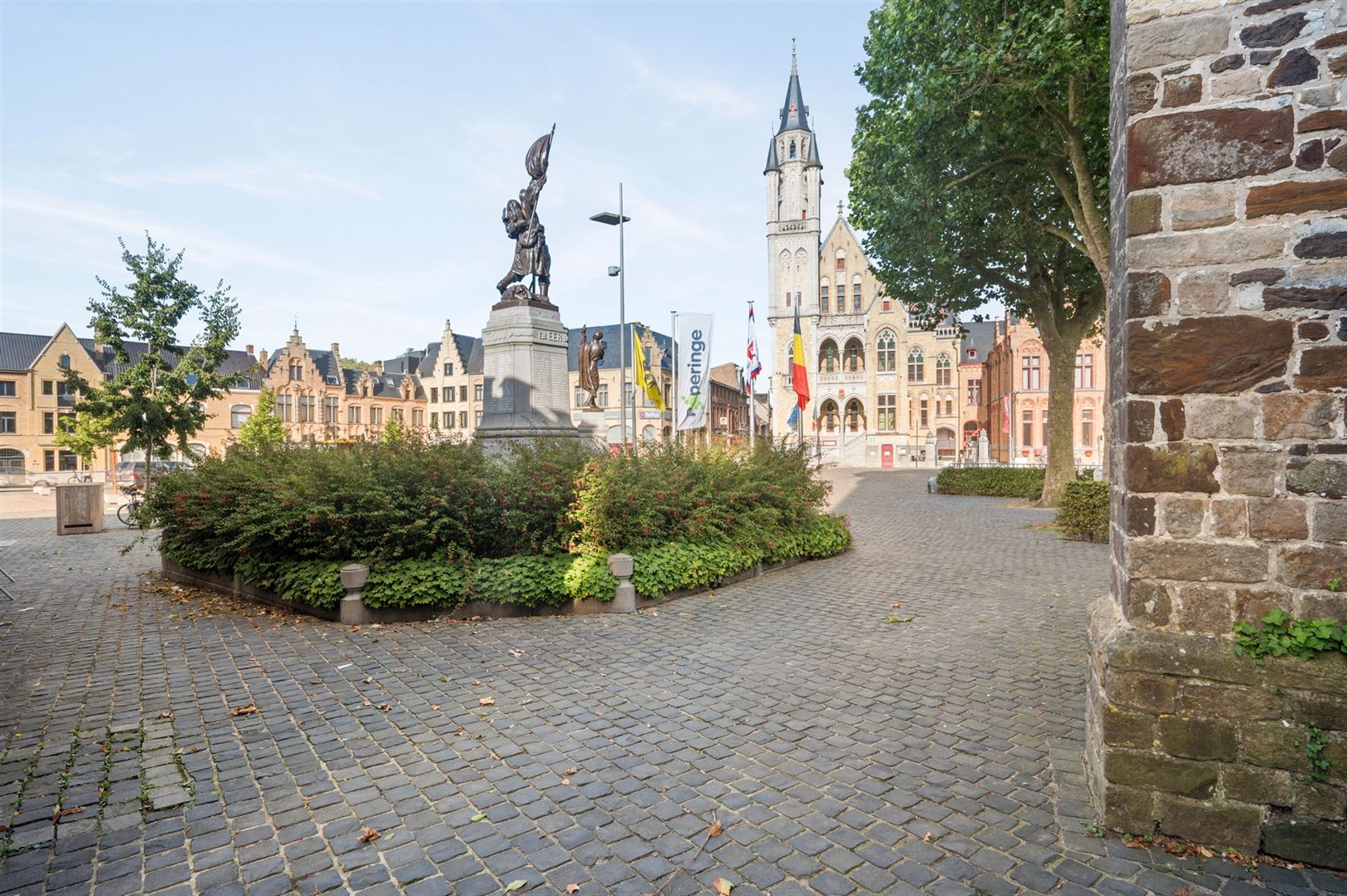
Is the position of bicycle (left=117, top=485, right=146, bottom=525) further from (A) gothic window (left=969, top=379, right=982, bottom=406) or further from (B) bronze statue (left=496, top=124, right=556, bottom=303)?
(A) gothic window (left=969, top=379, right=982, bottom=406)

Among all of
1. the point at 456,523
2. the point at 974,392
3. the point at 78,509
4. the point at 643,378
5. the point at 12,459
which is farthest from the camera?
the point at 974,392

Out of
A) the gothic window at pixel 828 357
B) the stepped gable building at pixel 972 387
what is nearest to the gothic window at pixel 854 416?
the gothic window at pixel 828 357

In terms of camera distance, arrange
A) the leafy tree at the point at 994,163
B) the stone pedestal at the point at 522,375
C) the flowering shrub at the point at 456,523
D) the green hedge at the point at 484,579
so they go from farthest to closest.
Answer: the stone pedestal at the point at 522,375
the leafy tree at the point at 994,163
the flowering shrub at the point at 456,523
the green hedge at the point at 484,579

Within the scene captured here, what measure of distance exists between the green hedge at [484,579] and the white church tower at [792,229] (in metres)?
55.4

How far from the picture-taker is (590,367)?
1830 cm

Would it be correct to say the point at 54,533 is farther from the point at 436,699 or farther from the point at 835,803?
the point at 835,803

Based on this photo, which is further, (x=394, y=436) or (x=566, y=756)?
(x=394, y=436)

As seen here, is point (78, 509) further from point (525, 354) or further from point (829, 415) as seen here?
point (829, 415)

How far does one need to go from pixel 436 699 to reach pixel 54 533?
18.5 m

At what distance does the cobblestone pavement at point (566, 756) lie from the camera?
135 inches

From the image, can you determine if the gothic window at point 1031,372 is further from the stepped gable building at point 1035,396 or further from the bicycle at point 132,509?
the bicycle at point 132,509

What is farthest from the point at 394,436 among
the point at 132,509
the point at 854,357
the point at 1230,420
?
the point at 854,357

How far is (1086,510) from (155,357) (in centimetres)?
2429

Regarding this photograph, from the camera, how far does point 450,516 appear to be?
8.98m
